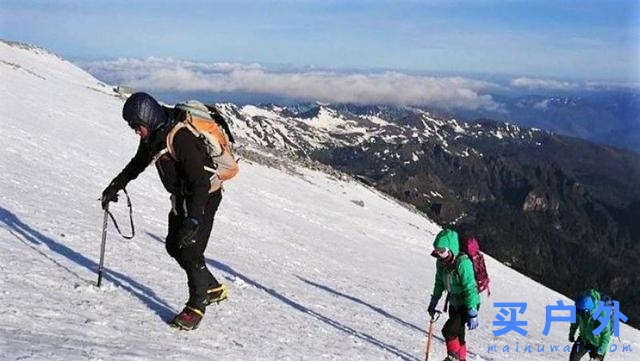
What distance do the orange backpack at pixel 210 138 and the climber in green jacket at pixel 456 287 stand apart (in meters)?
4.39

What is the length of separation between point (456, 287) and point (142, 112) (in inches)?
268

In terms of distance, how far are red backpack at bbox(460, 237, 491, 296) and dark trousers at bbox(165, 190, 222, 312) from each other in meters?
5.22

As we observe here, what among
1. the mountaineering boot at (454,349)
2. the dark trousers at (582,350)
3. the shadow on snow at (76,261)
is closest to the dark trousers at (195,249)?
the shadow on snow at (76,261)

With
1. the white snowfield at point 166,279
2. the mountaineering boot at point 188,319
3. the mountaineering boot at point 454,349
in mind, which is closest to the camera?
the white snowfield at point 166,279

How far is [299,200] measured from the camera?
52.3 m

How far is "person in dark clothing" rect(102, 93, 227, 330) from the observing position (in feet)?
26.5

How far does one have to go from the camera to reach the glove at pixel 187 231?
8078 millimetres

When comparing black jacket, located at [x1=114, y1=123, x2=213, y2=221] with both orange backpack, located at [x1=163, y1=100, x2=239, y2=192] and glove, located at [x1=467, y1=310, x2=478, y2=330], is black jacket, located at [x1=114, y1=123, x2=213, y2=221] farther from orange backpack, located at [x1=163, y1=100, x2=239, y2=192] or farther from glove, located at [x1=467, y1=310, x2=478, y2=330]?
glove, located at [x1=467, y1=310, x2=478, y2=330]

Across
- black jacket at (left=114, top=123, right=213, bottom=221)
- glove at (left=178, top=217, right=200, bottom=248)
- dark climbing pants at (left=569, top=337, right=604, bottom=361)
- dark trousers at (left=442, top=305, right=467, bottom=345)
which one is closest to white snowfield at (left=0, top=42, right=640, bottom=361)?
dark trousers at (left=442, top=305, right=467, bottom=345)

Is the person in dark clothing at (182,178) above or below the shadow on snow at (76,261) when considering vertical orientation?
above

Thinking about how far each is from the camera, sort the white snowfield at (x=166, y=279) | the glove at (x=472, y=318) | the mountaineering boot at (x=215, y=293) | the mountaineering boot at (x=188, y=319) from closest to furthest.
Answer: the white snowfield at (x=166, y=279) → the mountaineering boot at (x=188, y=319) → the mountaineering boot at (x=215, y=293) → the glove at (x=472, y=318)

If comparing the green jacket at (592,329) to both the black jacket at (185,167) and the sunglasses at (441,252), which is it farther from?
the black jacket at (185,167)

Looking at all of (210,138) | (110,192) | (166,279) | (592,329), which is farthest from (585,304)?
(110,192)

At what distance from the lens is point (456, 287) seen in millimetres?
11672
